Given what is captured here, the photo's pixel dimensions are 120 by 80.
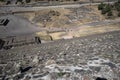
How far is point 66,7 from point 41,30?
614 inches

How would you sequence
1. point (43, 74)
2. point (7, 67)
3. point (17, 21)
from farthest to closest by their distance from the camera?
point (17, 21)
point (7, 67)
point (43, 74)

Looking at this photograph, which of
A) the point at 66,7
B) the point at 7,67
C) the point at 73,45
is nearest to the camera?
the point at 7,67

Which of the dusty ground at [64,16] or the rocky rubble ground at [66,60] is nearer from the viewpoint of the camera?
the rocky rubble ground at [66,60]

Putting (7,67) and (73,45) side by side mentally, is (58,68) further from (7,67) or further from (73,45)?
(73,45)

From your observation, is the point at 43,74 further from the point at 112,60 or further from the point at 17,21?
the point at 17,21

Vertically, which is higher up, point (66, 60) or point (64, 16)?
point (64, 16)

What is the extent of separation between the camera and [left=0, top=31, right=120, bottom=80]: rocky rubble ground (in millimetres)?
22969

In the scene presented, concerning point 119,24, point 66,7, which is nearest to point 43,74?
point 119,24

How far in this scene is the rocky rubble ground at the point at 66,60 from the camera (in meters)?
23.0

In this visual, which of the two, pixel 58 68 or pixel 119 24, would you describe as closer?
pixel 58 68

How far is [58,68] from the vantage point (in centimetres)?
2434

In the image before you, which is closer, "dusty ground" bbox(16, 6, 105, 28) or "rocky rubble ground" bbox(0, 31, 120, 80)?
"rocky rubble ground" bbox(0, 31, 120, 80)

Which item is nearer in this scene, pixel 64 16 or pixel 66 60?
pixel 66 60

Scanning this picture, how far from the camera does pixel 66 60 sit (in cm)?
2711
